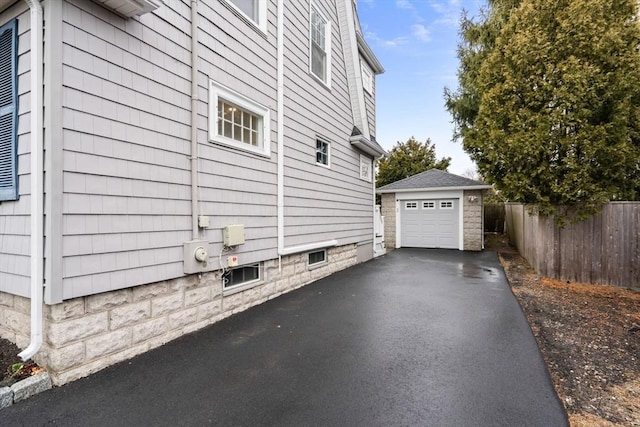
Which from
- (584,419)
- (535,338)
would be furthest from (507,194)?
(584,419)

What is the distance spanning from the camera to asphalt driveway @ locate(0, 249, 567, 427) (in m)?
2.27

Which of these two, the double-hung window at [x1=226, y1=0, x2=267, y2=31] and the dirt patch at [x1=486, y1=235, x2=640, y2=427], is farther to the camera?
the double-hung window at [x1=226, y1=0, x2=267, y2=31]

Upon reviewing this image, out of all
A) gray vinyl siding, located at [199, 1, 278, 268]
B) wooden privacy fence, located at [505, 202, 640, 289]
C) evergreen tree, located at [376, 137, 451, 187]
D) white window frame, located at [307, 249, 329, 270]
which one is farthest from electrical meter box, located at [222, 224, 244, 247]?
evergreen tree, located at [376, 137, 451, 187]

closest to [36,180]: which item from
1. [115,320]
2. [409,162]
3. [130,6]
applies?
[115,320]

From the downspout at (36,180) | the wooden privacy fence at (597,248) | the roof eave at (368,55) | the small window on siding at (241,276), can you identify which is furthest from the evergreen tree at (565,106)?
the downspout at (36,180)

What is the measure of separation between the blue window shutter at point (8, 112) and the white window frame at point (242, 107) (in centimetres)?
181

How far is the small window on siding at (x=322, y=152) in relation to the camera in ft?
23.0

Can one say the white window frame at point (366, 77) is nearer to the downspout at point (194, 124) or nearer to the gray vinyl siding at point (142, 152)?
the gray vinyl siding at point (142, 152)

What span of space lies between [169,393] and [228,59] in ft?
13.2

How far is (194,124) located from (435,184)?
1047 centimetres

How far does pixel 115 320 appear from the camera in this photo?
2.98 m

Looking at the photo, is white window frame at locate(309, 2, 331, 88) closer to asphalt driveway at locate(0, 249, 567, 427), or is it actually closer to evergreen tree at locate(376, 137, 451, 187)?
asphalt driveway at locate(0, 249, 567, 427)

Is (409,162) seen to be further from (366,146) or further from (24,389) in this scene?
(24,389)

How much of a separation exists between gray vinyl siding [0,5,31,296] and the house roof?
1155cm
